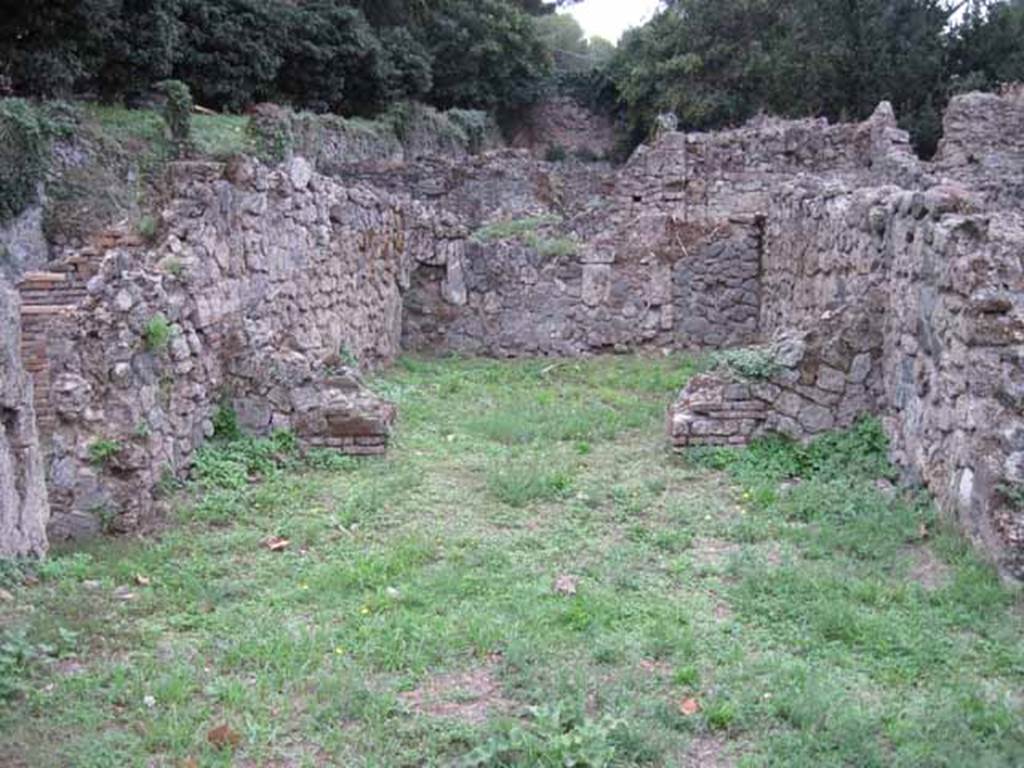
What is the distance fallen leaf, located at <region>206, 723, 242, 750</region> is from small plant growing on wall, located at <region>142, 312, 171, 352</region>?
3.44 metres

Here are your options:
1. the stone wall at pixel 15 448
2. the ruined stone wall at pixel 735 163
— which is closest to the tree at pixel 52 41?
the ruined stone wall at pixel 735 163

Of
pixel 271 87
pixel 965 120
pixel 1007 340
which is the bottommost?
pixel 1007 340

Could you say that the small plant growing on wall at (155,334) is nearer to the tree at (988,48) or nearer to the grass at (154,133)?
the grass at (154,133)

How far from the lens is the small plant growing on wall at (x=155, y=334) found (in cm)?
671

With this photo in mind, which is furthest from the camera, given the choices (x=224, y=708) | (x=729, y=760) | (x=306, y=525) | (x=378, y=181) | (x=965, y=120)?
(x=378, y=181)

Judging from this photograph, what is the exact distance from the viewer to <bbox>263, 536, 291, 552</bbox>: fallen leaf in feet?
19.1

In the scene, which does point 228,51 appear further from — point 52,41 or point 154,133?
point 52,41

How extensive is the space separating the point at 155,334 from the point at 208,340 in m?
0.90

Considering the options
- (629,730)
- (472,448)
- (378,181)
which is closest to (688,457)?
(472,448)

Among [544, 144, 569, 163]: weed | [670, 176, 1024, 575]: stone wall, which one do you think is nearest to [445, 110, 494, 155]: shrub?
[544, 144, 569, 163]: weed

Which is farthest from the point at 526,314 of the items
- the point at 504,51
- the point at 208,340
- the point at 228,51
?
the point at 504,51

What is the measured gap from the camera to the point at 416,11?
35344 mm

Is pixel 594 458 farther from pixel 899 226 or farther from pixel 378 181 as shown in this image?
pixel 378 181

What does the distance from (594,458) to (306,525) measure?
8.02 feet
